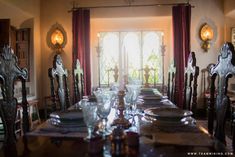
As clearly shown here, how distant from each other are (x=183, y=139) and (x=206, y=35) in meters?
4.44

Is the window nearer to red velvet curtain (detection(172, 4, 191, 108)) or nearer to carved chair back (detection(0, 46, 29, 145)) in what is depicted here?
red velvet curtain (detection(172, 4, 191, 108))

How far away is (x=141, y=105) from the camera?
92.9 inches

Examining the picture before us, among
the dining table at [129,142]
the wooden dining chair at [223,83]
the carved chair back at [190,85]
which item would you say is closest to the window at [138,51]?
the carved chair back at [190,85]

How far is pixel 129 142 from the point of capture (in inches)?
43.8

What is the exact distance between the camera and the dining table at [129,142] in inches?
40.4

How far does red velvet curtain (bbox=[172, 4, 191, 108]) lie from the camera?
5.15 m

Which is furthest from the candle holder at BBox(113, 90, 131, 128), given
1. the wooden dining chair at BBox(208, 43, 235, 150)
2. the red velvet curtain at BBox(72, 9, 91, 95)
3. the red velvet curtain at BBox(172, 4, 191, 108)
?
the red velvet curtain at BBox(72, 9, 91, 95)

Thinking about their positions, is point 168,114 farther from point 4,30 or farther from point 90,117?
point 4,30

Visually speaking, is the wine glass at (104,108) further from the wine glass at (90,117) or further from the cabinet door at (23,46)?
the cabinet door at (23,46)

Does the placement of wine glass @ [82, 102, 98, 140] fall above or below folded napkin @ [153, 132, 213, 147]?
above

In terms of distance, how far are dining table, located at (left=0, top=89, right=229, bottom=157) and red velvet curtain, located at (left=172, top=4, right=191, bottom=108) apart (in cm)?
381

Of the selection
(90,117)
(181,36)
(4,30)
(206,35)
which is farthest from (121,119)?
(206,35)

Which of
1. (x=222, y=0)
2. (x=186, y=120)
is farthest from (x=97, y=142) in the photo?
(x=222, y=0)

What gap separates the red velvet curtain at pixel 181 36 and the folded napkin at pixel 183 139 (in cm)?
394
